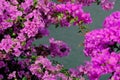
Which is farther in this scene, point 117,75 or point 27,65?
point 27,65

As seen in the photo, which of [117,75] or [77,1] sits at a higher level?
[77,1]

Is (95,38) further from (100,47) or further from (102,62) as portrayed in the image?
(102,62)

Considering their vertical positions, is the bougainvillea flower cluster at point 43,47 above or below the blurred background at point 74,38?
below

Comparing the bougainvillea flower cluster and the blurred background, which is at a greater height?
the blurred background

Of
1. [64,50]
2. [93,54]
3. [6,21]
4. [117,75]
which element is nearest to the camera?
[117,75]

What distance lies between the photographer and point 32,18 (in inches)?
160

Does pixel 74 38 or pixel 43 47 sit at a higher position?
pixel 74 38

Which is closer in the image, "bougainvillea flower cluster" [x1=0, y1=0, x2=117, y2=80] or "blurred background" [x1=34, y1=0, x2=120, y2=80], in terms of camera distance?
"bougainvillea flower cluster" [x1=0, y1=0, x2=117, y2=80]

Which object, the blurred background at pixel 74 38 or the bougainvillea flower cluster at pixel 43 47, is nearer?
the bougainvillea flower cluster at pixel 43 47

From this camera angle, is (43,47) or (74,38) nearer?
(43,47)

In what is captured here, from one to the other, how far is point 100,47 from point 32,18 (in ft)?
2.62

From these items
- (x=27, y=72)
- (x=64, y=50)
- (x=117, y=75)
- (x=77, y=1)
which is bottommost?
(x=117, y=75)

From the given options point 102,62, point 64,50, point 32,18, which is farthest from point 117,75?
point 64,50

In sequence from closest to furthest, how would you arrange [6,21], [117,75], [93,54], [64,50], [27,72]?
[117,75], [93,54], [6,21], [27,72], [64,50]
